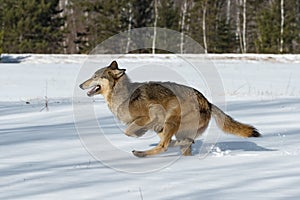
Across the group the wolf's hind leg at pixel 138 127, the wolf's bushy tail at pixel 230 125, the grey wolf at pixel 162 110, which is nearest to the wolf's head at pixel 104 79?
the grey wolf at pixel 162 110

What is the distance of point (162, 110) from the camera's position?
16.8 feet

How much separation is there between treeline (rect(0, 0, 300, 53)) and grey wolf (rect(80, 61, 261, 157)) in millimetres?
30225

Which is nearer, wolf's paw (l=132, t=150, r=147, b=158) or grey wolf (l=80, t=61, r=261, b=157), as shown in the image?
wolf's paw (l=132, t=150, r=147, b=158)

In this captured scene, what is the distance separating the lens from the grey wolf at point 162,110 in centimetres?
511

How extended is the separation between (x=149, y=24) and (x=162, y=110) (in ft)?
119

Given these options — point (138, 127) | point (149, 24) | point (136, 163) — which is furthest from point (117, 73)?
point (149, 24)

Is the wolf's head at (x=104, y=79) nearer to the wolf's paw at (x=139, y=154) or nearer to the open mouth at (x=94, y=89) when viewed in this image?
the open mouth at (x=94, y=89)

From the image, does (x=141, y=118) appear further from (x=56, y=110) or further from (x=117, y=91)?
(x=56, y=110)

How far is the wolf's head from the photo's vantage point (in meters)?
5.46

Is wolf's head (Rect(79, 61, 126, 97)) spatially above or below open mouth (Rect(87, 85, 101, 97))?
above

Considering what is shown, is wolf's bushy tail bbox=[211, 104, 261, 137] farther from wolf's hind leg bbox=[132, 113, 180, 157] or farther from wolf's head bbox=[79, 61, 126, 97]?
wolf's head bbox=[79, 61, 126, 97]

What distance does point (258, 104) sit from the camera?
9844 mm

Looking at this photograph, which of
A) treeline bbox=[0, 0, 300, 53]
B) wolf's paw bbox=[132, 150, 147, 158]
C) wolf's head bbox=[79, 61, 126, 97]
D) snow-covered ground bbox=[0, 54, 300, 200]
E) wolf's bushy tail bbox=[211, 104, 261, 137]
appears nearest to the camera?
snow-covered ground bbox=[0, 54, 300, 200]

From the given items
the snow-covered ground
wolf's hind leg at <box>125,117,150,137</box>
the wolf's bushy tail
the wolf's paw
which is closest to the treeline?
the snow-covered ground
